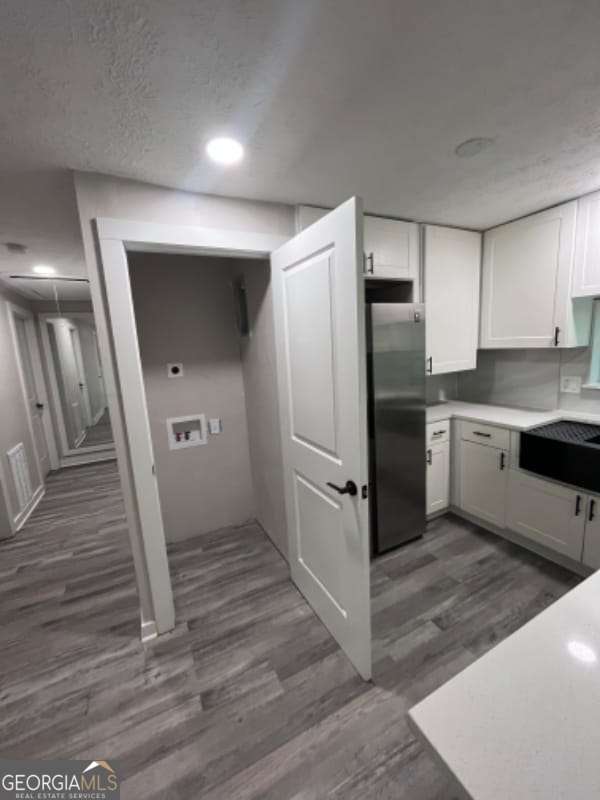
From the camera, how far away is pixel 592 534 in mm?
1911

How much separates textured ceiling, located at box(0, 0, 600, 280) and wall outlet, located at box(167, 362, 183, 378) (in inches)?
48.3

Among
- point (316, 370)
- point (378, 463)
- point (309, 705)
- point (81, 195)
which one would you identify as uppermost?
point (81, 195)

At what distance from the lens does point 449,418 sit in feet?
8.59

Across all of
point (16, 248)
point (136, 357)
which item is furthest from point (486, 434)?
point (16, 248)

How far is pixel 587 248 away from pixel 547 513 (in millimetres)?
1678

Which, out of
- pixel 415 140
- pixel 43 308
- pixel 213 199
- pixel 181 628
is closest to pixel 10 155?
pixel 213 199

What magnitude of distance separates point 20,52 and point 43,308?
4300 mm

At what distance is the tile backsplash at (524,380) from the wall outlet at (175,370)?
2157mm

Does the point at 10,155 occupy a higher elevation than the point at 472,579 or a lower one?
higher

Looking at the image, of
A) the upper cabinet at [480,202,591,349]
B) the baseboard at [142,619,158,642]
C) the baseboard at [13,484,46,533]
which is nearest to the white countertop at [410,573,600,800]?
the baseboard at [142,619,158,642]

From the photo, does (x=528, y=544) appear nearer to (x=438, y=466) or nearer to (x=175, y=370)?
(x=438, y=466)

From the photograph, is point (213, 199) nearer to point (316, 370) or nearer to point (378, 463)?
point (316, 370)

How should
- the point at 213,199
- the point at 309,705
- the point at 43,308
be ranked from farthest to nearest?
the point at 43,308
the point at 213,199
the point at 309,705

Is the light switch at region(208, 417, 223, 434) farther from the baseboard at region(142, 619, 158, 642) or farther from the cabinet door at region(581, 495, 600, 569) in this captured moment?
the cabinet door at region(581, 495, 600, 569)
